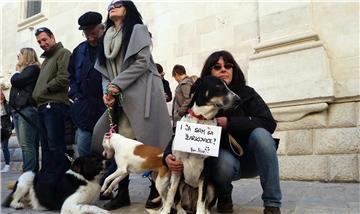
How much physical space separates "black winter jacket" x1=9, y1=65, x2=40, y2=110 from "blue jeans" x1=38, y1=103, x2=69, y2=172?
2.53 feet

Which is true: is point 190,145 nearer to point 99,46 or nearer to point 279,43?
point 99,46

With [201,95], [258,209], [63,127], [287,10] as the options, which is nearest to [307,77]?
[287,10]

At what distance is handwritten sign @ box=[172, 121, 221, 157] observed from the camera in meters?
2.90

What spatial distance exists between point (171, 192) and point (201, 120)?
641 mm

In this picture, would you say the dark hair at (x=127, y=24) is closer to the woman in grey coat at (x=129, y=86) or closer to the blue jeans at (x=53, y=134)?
the woman in grey coat at (x=129, y=86)

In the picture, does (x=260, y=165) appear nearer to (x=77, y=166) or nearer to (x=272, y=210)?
(x=272, y=210)

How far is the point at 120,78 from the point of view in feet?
11.3

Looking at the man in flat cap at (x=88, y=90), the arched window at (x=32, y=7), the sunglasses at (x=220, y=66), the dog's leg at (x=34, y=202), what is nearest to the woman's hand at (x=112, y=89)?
the man in flat cap at (x=88, y=90)

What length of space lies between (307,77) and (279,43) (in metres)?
0.73

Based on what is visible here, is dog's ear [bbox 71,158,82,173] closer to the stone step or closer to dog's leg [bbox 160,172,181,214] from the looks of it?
dog's leg [bbox 160,172,181,214]

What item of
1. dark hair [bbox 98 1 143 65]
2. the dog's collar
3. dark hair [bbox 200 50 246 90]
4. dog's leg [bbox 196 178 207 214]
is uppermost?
dark hair [bbox 98 1 143 65]

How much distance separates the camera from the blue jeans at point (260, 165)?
9.84 feet

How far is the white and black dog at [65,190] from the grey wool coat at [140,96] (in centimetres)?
24

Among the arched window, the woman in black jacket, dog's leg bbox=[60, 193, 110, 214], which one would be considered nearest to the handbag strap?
the woman in black jacket
